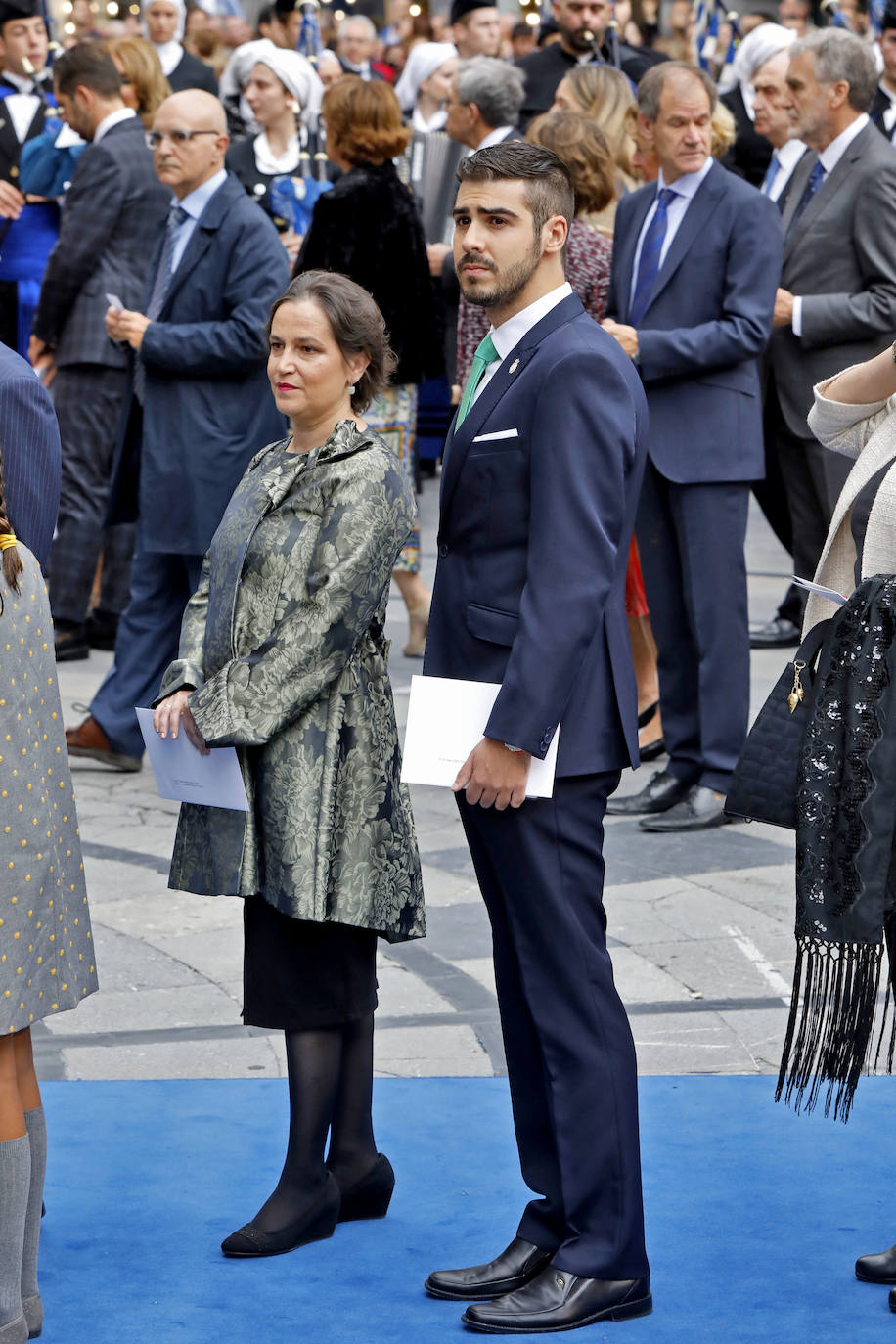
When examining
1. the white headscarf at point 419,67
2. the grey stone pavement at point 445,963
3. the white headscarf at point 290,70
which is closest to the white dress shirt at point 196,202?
the grey stone pavement at point 445,963

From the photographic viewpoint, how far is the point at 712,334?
596 centimetres

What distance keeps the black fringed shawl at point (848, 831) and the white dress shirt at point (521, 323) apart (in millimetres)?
693

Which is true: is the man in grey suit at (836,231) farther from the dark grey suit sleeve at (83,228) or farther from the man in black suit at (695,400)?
the dark grey suit sleeve at (83,228)

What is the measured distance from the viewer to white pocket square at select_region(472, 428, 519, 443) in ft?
10.3

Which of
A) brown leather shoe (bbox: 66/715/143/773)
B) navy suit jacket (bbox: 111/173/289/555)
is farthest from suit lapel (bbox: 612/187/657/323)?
brown leather shoe (bbox: 66/715/143/773)

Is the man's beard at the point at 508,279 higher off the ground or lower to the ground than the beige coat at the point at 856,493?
higher

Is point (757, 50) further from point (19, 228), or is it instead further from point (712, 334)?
point (712, 334)

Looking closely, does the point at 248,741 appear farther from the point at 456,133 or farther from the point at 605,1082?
the point at 456,133

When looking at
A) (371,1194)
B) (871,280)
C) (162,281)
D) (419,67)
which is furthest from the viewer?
(419,67)

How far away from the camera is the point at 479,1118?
4086mm

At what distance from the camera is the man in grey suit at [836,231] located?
6684 millimetres

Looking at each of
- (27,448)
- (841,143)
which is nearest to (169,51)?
(841,143)

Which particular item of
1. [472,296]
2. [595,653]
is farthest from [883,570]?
[472,296]

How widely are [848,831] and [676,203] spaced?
11.3 feet
